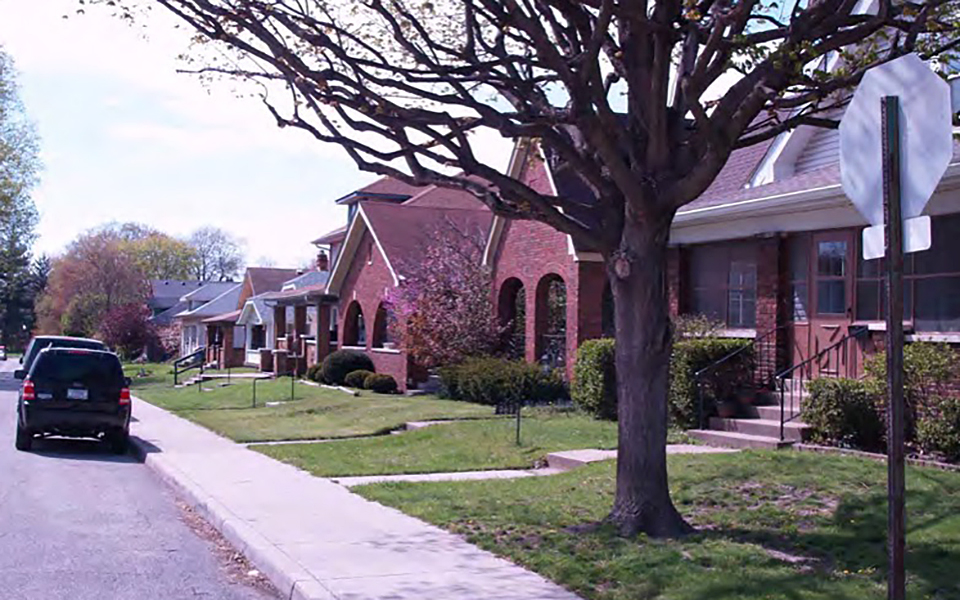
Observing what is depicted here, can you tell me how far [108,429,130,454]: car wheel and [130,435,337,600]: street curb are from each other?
3433 mm

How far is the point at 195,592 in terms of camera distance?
8664mm

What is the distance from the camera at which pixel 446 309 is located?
90.8 ft

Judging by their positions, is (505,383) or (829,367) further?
(505,383)

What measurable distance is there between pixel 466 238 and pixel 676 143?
2154cm

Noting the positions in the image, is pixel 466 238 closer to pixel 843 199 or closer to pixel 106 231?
pixel 843 199

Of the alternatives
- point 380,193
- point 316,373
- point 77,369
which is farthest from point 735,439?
point 380,193

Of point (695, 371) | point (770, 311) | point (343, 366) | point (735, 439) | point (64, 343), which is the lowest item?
point (735, 439)

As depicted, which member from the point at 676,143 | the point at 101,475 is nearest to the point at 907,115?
the point at 676,143

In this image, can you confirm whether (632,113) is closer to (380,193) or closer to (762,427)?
(762,427)

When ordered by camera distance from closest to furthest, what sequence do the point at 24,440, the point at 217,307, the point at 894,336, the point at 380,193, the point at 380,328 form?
1. the point at 894,336
2. the point at 24,440
3. the point at 380,328
4. the point at 380,193
5. the point at 217,307

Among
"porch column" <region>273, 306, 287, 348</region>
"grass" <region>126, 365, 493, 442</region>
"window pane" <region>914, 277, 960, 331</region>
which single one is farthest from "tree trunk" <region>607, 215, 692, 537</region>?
"porch column" <region>273, 306, 287, 348</region>

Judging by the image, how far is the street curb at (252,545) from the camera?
27.5ft

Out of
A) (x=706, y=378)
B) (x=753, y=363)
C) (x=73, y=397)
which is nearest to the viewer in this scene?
(x=706, y=378)

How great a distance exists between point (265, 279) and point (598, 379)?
4622 centimetres
